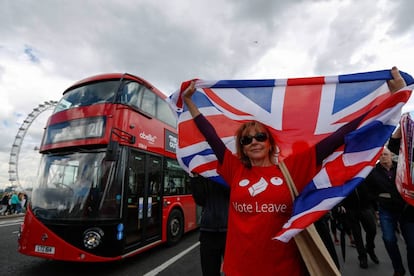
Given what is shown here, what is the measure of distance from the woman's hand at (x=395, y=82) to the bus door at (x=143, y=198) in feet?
14.1

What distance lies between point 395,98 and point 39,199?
5513 millimetres

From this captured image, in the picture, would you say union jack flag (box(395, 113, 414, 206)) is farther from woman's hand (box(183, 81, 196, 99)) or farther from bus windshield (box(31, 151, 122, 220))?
bus windshield (box(31, 151, 122, 220))

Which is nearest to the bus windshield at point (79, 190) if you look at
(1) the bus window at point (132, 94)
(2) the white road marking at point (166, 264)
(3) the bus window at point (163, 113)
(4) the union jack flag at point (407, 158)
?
(2) the white road marking at point (166, 264)

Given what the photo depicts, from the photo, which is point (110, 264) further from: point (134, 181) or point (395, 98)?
point (395, 98)

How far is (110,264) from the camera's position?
498 centimetres

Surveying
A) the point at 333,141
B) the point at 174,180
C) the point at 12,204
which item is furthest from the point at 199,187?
the point at 12,204

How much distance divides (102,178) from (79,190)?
17.3 inches

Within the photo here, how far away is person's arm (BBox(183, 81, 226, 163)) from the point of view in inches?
75.5

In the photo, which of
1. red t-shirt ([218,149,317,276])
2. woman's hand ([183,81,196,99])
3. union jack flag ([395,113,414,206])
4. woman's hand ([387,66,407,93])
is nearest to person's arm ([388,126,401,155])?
union jack flag ([395,113,414,206])

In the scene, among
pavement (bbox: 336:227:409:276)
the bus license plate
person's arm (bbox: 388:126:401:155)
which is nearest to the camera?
person's arm (bbox: 388:126:401:155)

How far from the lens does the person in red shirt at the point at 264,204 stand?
1402mm

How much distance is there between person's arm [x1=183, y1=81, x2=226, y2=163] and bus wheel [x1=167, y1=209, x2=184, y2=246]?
15.5 feet

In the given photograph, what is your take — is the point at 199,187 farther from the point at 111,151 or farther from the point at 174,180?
the point at 174,180

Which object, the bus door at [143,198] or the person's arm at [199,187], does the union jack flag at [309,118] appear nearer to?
the person's arm at [199,187]
